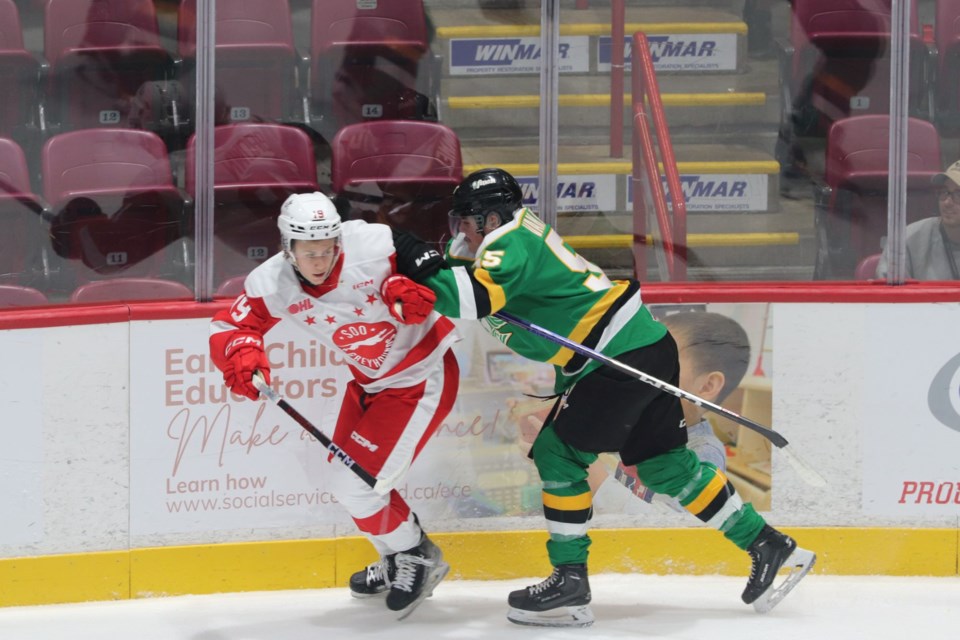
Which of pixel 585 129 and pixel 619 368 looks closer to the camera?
pixel 619 368

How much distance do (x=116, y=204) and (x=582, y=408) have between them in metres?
1.49

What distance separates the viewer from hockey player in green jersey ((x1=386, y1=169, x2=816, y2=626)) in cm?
407

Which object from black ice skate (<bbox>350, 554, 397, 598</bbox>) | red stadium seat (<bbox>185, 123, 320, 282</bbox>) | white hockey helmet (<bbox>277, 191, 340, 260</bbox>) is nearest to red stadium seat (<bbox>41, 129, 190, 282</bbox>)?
red stadium seat (<bbox>185, 123, 320, 282</bbox>)

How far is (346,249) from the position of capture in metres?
3.98

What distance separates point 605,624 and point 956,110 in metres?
1.95

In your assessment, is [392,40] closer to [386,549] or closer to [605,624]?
[386,549]

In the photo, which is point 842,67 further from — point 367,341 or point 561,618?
point 561,618

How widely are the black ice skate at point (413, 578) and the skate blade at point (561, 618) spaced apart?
272mm

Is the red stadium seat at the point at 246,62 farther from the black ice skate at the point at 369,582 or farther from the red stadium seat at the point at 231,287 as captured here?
the black ice skate at the point at 369,582

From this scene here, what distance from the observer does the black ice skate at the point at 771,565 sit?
4301 mm

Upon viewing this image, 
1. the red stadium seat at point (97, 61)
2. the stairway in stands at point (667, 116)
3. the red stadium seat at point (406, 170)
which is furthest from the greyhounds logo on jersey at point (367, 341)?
the red stadium seat at point (97, 61)

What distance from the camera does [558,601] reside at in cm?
423

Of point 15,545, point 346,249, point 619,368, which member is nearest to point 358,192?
point 346,249

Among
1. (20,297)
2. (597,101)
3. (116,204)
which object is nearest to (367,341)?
(116,204)
